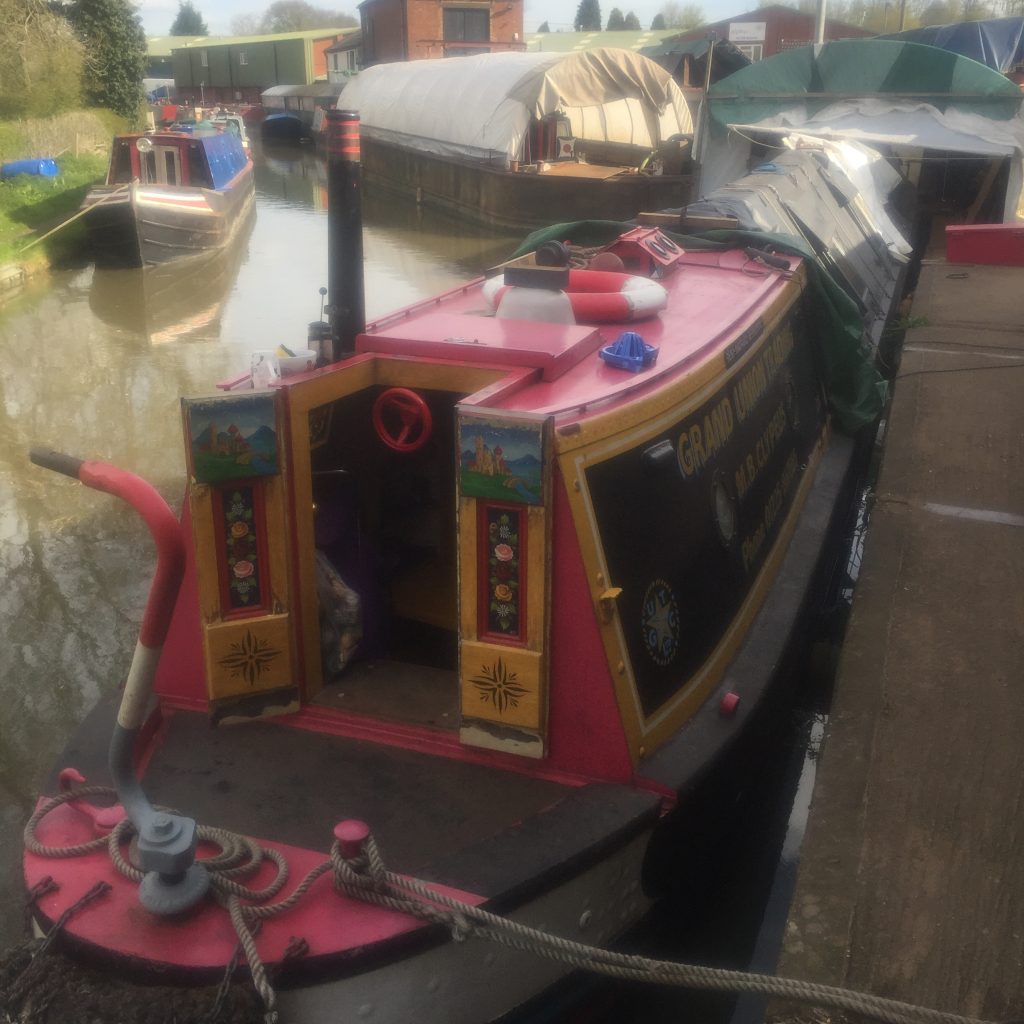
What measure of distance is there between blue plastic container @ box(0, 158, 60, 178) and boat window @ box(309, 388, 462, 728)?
62.5ft

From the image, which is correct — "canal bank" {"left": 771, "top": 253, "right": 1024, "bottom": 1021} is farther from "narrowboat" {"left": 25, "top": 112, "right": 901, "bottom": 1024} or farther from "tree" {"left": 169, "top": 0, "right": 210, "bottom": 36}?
"tree" {"left": 169, "top": 0, "right": 210, "bottom": 36}

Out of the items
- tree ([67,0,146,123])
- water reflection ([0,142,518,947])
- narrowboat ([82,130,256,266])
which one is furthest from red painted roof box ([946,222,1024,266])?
tree ([67,0,146,123])

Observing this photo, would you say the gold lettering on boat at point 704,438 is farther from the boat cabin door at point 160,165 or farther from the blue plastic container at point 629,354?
the boat cabin door at point 160,165

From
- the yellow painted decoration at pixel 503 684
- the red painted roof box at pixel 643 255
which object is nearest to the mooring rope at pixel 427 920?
the yellow painted decoration at pixel 503 684

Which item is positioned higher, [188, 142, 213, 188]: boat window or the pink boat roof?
the pink boat roof

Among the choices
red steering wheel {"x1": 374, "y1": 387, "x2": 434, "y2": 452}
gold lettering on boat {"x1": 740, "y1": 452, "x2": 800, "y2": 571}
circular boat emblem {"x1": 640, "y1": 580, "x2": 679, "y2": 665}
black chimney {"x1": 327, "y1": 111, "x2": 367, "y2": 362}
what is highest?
black chimney {"x1": 327, "y1": 111, "x2": 367, "y2": 362}

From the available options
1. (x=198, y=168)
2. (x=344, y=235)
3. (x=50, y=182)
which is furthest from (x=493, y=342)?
(x=50, y=182)

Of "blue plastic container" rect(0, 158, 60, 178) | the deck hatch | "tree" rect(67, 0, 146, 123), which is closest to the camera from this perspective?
the deck hatch

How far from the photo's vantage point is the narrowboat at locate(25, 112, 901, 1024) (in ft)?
8.63

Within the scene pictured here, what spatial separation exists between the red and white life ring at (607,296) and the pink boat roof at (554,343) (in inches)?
2.5

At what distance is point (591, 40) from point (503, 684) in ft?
152

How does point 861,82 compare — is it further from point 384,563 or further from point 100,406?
point 384,563

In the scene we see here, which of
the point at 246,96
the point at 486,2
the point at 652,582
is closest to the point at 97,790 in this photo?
the point at 652,582

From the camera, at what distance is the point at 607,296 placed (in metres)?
4.57
